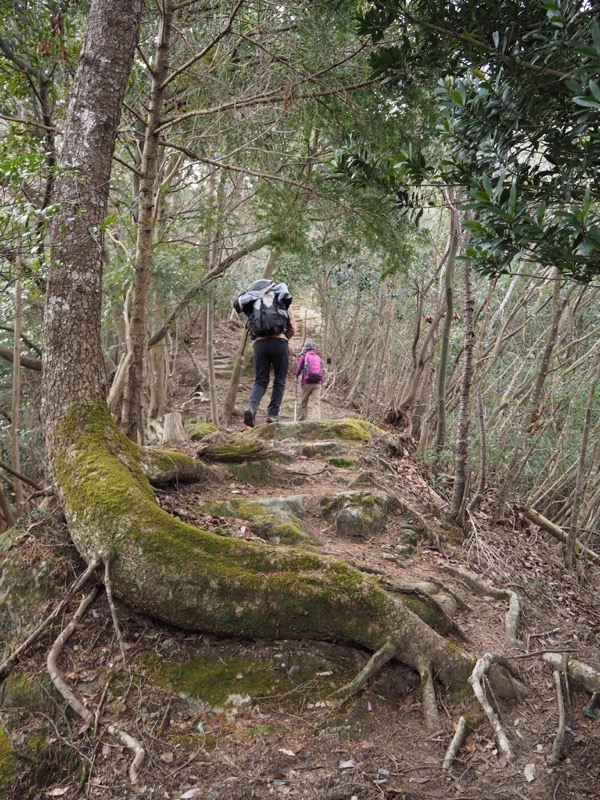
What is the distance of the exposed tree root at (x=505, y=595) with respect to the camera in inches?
188

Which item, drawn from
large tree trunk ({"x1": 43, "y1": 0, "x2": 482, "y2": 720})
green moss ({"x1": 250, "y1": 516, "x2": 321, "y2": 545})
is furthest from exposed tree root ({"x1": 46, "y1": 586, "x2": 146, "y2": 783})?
green moss ({"x1": 250, "y1": 516, "x2": 321, "y2": 545})

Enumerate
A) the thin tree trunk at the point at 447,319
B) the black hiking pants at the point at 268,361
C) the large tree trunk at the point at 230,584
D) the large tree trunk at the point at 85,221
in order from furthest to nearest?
1. the black hiking pants at the point at 268,361
2. the thin tree trunk at the point at 447,319
3. the large tree trunk at the point at 85,221
4. the large tree trunk at the point at 230,584

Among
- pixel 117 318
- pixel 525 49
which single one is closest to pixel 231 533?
pixel 525 49

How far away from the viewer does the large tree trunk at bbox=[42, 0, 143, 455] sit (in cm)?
428

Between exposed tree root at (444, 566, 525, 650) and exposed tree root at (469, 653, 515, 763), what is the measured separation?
83 centimetres

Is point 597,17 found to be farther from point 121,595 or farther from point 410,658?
point 121,595

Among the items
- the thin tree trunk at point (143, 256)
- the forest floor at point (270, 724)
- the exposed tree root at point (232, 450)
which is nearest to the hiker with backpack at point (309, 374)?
the exposed tree root at point (232, 450)

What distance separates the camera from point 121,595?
3.77 metres

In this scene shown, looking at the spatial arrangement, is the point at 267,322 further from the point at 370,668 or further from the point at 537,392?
the point at 370,668

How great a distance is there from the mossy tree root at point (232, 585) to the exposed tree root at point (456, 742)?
330mm

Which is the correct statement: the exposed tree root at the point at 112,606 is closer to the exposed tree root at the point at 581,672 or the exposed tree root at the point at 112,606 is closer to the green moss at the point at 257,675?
the green moss at the point at 257,675

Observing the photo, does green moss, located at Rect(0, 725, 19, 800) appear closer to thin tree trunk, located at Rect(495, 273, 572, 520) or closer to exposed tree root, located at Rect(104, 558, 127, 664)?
exposed tree root, located at Rect(104, 558, 127, 664)

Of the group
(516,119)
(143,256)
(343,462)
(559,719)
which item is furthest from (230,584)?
(343,462)

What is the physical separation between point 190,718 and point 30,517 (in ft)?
6.76
